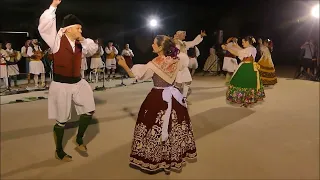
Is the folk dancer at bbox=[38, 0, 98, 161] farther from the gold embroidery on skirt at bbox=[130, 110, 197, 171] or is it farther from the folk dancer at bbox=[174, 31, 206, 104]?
the folk dancer at bbox=[174, 31, 206, 104]

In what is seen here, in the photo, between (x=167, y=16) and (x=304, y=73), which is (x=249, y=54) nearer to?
(x=167, y=16)

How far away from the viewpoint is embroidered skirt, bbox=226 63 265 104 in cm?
484

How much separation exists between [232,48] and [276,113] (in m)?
1.14

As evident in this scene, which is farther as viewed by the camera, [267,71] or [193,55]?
[267,71]

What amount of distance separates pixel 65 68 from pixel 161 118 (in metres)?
0.84

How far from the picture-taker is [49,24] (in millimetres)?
2398

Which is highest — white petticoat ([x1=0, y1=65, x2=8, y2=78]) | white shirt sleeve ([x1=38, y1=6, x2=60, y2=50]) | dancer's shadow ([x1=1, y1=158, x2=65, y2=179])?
white shirt sleeve ([x1=38, y1=6, x2=60, y2=50])

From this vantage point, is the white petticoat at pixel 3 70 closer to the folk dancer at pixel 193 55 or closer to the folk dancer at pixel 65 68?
the folk dancer at pixel 65 68

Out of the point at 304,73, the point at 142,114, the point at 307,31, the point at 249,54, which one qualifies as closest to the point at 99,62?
the point at 249,54

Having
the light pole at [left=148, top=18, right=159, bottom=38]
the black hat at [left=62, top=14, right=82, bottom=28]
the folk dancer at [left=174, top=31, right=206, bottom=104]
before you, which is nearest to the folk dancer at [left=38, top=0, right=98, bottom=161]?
the black hat at [left=62, top=14, right=82, bottom=28]

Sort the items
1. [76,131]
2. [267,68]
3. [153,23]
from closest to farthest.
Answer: [76,131], [153,23], [267,68]

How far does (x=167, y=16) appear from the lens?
370 cm

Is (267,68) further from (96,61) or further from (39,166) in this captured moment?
(39,166)

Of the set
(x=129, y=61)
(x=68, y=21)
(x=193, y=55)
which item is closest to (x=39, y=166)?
(x=68, y=21)
